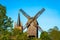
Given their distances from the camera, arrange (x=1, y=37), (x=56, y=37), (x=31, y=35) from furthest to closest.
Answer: (x=31, y=35) < (x=56, y=37) < (x=1, y=37)

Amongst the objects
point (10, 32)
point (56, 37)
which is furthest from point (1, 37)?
point (56, 37)

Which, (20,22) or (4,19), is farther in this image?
(20,22)

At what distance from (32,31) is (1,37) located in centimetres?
3282

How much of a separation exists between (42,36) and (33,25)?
15.6 meters

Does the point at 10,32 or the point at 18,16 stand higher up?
the point at 18,16

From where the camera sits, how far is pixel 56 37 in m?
96.5

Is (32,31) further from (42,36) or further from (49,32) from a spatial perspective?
(42,36)

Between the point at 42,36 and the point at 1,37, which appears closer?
the point at 1,37

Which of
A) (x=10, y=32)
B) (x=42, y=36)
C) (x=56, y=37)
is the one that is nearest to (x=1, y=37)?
(x=10, y=32)

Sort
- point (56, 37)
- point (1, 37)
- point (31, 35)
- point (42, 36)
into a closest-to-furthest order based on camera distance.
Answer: point (1, 37) → point (42, 36) → point (56, 37) → point (31, 35)

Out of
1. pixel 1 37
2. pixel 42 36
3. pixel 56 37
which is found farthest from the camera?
pixel 56 37

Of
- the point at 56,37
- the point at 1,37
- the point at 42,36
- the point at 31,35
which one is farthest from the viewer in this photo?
the point at 31,35

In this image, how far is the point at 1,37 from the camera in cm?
7250

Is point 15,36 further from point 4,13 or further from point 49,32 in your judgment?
point 49,32
